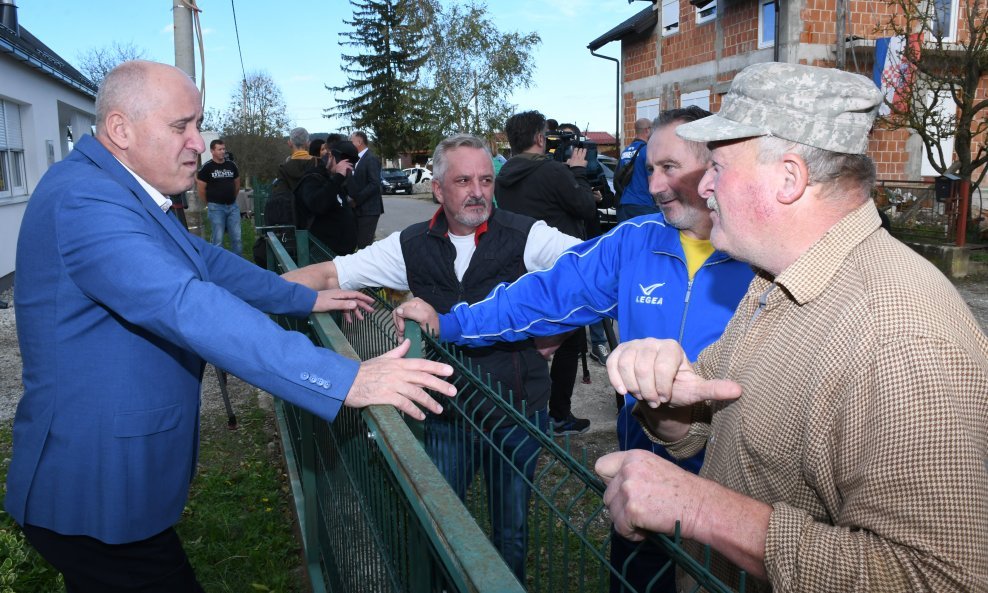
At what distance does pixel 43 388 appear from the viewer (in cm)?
197

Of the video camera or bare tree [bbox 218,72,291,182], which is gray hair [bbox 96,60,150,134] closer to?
the video camera

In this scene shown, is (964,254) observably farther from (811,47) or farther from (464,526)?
(464,526)

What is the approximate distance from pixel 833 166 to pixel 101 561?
6.80ft

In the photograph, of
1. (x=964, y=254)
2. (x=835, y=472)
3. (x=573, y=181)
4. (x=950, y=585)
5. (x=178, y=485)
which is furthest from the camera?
(x=964, y=254)

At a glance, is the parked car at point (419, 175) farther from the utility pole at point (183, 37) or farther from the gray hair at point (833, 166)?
the gray hair at point (833, 166)

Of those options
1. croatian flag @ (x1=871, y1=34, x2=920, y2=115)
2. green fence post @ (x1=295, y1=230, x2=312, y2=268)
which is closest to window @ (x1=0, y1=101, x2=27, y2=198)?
green fence post @ (x1=295, y1=230, x2=312, y2=268)

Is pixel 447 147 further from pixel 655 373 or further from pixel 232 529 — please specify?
pixel 232 529

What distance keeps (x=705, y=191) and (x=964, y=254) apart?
12.2 meters

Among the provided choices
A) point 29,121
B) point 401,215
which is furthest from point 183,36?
point 401,215

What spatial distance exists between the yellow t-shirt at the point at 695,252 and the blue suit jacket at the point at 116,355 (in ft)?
3.88

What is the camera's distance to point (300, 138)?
9.41 m

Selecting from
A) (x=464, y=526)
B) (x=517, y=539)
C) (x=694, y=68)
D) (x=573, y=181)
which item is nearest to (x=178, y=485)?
(x=517, y=539)

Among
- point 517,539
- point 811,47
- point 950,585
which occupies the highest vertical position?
point 811,47

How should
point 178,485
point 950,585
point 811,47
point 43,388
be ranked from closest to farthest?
point 950,585
point 43,388
point 178,485
point 811,47
